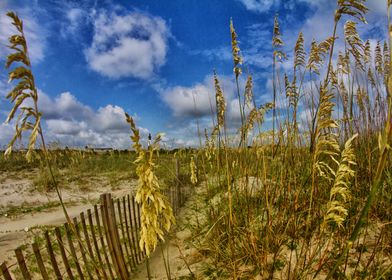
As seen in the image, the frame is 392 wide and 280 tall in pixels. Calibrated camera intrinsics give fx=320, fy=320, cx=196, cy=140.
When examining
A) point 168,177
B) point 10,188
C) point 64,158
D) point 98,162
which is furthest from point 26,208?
point 64,158

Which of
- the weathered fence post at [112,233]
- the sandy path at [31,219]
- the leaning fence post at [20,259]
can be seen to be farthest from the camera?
the sandy path at [31,219]

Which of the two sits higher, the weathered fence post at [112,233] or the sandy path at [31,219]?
the weathered fence post at [112,233]

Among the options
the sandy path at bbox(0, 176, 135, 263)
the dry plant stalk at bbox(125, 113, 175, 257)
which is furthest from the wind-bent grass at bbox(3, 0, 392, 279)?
the sandy path at bbox(0, 176, 135, 263)

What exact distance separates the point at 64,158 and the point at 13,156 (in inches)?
102

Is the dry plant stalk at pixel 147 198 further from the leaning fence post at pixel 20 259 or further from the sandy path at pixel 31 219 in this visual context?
the sandy path at pixel 31 219

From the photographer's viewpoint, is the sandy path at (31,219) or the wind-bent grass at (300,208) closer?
the wind-bent grass at (300,208)

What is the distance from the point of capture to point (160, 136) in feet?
5.07

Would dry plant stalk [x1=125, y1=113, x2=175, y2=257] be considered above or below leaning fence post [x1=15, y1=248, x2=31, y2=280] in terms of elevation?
above

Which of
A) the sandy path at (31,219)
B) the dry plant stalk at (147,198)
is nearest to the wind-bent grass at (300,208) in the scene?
the dry plant stalk at (147,198)

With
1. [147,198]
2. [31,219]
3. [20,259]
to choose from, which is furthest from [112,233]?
[31,219]

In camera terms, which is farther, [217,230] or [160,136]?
[217,230]

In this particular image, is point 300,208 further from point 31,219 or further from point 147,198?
point 31,219

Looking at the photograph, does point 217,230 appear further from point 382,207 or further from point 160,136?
point 160,136

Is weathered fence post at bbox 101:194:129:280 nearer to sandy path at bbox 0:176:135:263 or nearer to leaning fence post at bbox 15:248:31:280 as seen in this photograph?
sandy path at bbox 0:176:135:263
